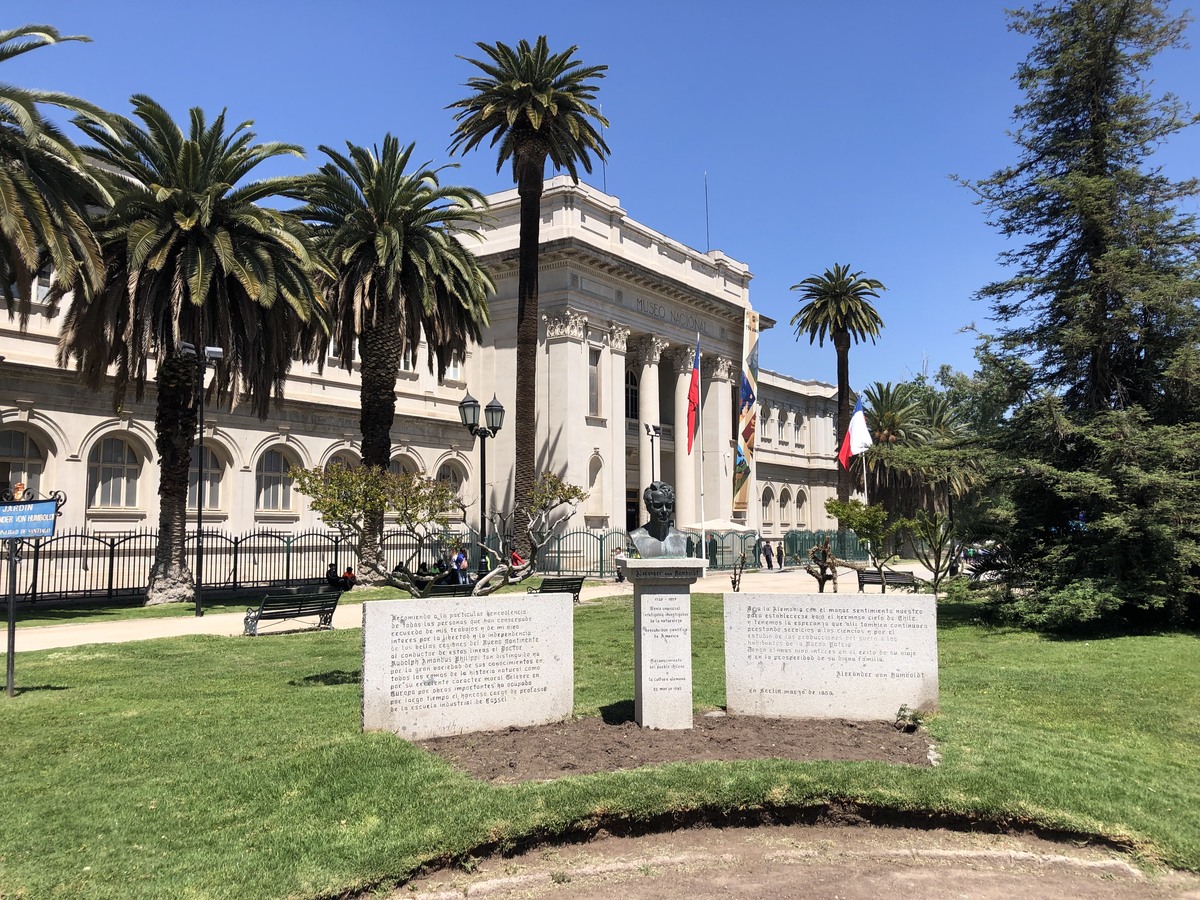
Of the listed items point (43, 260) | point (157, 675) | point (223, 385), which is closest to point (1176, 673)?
point (157, 675)

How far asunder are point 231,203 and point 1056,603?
21.4 m

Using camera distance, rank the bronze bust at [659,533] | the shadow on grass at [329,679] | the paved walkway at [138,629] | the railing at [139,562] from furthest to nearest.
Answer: the railing at [139,562] → the paved walkway at [138,629] → the shadow on grass at [329,679] → the bronze bust at [659,533]

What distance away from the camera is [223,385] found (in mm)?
23531

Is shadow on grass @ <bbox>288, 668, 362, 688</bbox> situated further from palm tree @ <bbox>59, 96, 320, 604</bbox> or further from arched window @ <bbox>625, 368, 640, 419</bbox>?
arched window @ <bbox>625, 368, 640, 419</bbox>

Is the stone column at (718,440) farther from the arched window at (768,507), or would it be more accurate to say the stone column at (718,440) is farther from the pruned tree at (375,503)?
the pruned tree at (375,503)

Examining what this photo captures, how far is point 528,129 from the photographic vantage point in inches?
1208

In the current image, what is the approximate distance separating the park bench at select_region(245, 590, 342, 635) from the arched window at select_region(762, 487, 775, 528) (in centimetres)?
4578

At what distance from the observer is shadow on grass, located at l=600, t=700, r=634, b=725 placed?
838cm

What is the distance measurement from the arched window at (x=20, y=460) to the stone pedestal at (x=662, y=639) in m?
24.3

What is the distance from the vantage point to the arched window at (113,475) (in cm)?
2689

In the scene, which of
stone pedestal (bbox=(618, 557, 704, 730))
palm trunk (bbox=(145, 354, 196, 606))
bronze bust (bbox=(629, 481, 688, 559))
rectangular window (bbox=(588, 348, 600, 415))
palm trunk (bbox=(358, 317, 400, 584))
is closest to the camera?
stone pedestal (bbox=(618, 557, 704, 730))

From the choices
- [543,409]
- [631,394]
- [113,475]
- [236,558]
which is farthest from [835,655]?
[631,394]

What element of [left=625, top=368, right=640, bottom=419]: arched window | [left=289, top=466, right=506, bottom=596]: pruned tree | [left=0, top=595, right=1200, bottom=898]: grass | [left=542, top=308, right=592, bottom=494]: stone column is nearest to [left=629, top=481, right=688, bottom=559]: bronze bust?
[left=0, top=595, right=1200, bottom=898]: grass

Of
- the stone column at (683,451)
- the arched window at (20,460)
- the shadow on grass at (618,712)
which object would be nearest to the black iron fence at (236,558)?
the arched window at (20,460)
